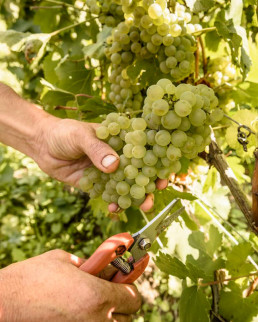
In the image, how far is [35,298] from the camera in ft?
3.09

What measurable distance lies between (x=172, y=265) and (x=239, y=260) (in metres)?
0.23

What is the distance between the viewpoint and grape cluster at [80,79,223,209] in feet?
2.69

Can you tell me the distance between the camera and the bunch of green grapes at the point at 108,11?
1.23m

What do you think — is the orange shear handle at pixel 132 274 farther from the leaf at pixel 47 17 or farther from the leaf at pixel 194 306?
the leaf at pixel 47 17

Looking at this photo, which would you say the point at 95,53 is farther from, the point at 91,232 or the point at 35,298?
the point at 91,232

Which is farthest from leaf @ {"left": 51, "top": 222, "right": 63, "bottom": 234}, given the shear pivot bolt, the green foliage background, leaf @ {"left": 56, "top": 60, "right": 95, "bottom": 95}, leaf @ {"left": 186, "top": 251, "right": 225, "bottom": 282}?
the shear pivot bolt

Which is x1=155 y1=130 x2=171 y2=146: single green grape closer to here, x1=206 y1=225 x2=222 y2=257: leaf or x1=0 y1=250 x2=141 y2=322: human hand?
x1=0 y1=250 x2=141 y2=322: human hand

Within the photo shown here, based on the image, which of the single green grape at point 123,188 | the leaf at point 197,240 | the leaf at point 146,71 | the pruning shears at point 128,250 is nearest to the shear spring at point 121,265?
the pruning shears at point 128,250

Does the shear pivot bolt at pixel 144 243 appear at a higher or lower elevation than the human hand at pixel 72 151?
lower

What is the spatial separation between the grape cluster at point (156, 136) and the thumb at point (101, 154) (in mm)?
24

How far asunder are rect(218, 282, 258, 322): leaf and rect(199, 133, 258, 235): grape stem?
0.89 feet

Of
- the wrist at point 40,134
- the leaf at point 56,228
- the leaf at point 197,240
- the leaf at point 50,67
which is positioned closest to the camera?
the wrist at point 40,134

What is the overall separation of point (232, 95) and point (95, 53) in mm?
598

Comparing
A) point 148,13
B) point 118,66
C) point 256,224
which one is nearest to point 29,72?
point 118,66
